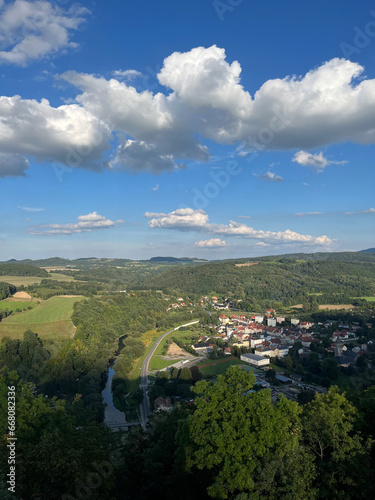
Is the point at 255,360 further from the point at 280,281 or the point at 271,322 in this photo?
the point at 280,281

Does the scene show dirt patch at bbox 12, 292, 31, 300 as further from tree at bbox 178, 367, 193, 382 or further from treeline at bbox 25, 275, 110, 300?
tree at bbox 178, 367, 193, 382

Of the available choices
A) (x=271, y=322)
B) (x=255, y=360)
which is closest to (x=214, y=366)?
(x=255, y=360)

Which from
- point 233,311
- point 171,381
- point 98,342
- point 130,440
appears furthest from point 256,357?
point 233,311

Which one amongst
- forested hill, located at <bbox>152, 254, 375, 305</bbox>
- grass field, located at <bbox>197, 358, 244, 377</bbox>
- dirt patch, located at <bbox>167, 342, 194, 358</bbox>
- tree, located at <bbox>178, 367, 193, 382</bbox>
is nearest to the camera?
tree, located at <bbox>178, 367, 193, 382</bbox>

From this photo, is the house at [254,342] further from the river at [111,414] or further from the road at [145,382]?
the river at [111,414]

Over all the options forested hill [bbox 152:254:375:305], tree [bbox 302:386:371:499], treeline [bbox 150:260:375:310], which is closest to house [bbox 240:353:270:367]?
tree [bbox 302:386:371:499]

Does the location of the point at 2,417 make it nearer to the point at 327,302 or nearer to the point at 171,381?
the point at 171,381

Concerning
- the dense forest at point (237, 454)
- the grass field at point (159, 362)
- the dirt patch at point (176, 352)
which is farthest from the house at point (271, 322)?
the dense forest at point (237, 454)
